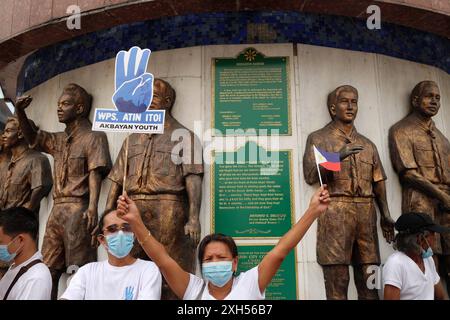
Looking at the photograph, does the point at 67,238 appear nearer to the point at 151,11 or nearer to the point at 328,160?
the point at 151,11

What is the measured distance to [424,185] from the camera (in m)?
5.43

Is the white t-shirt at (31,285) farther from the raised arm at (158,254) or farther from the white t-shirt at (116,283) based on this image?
the raised arm at (158,254)

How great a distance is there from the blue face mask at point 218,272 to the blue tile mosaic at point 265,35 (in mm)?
3687

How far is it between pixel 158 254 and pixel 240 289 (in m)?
0.62

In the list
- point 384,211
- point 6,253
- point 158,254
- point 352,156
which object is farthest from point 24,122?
point 384,211

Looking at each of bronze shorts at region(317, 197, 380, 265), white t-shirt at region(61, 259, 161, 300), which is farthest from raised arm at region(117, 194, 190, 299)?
bronze shorts at region(317, 197, 380, 265)

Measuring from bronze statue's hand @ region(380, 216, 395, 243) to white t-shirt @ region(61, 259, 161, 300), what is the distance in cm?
316

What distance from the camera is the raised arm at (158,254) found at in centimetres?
321

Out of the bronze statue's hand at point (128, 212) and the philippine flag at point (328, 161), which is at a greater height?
the philippine flag at point (328, 161)

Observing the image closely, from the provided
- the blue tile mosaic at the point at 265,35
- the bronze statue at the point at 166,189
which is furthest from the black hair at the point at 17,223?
the blue tile mosaic at the point at 265,35

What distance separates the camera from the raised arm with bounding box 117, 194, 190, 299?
321 centimetres

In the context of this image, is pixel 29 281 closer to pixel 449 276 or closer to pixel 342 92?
pixel 342 92

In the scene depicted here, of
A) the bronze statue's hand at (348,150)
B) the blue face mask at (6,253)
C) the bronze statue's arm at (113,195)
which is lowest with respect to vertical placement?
the blue face mask at (6,253)

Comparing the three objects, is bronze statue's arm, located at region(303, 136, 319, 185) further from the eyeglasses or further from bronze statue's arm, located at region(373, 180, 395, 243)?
the eyeglasses
